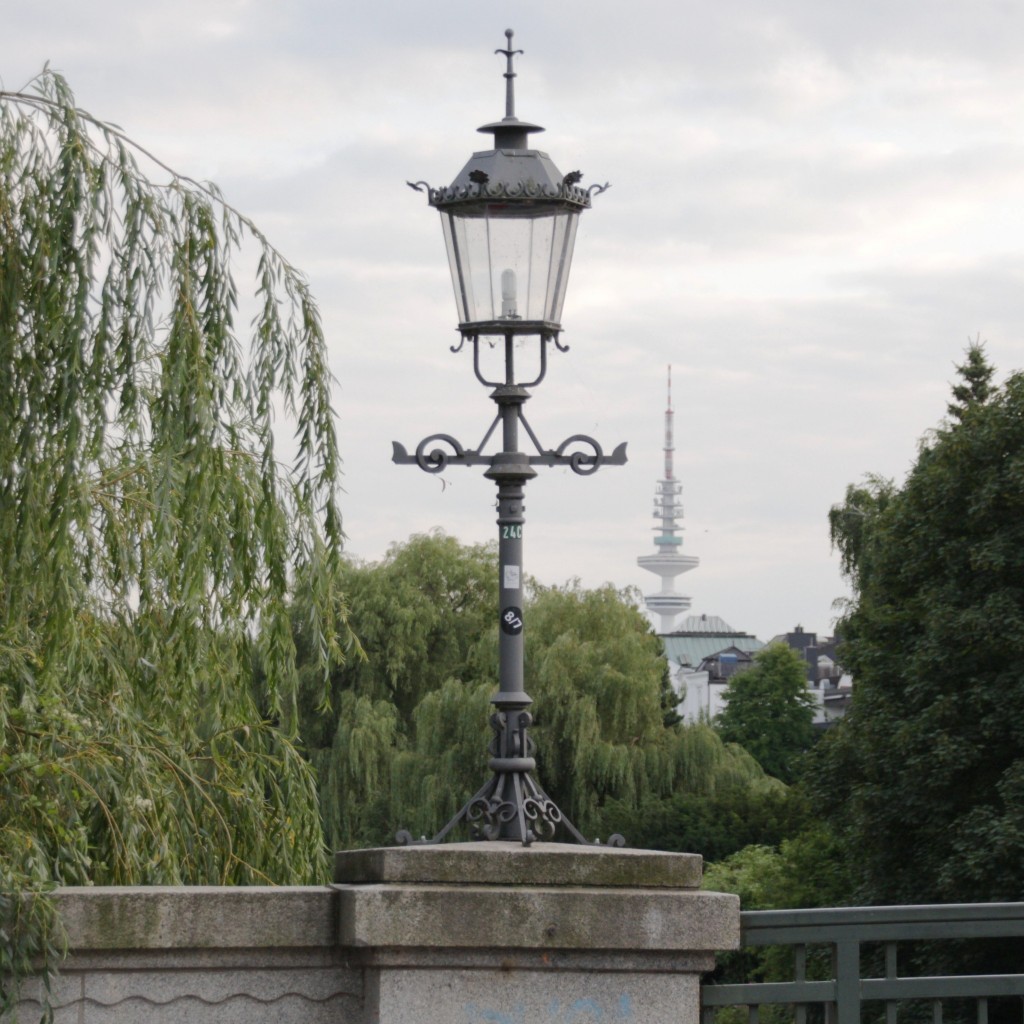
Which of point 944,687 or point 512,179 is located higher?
point 512,179

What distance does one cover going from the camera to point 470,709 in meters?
39.7

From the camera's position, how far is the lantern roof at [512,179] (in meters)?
6.48

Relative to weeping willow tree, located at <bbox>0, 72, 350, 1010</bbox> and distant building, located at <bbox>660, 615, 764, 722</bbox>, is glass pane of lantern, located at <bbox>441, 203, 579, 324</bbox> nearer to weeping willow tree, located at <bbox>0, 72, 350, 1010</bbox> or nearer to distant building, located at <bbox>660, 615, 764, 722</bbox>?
weeping willow tree, located at <bbox>0, 72, 350, 1010</bbox>

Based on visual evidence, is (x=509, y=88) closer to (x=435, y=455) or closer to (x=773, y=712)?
(x=435, y=455)

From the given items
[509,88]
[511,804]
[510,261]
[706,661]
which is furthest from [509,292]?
[706,661]

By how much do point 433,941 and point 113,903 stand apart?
873 mm

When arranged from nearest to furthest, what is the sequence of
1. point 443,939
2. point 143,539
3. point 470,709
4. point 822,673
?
point 443,939, point 143,539, point 470,709, point 822,673

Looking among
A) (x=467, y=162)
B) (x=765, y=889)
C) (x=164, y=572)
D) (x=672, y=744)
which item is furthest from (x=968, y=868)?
(x=467, y=162)

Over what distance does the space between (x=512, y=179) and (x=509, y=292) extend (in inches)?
15.3

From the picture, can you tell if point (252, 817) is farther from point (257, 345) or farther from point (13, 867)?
point (13, 867)

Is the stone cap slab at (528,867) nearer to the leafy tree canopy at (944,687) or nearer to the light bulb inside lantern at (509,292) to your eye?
the light bulb inside lantern at (509,292)

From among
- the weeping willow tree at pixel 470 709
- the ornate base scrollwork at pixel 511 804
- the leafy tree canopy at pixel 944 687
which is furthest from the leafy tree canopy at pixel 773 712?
the ornate base scrollwork at pixel 511 804

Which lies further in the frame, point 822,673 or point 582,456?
point 822,673

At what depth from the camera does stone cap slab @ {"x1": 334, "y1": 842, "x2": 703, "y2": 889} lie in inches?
206
